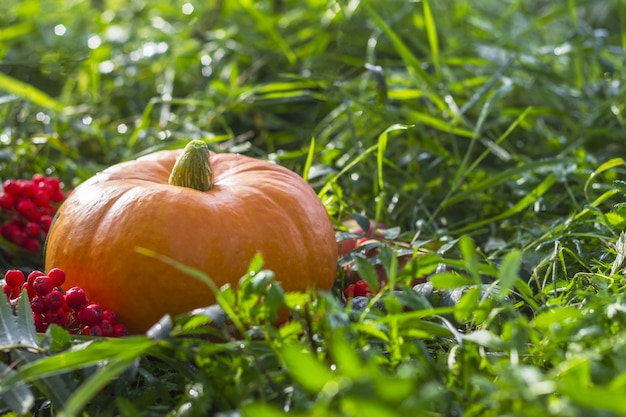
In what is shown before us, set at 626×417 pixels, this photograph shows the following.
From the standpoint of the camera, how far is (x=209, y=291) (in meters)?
0.91

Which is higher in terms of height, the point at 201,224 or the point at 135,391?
the point at 201,224

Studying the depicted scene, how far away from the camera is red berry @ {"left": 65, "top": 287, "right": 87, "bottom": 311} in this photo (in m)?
0.89

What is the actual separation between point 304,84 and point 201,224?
80cm

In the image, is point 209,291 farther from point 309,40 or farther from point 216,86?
point 309,40

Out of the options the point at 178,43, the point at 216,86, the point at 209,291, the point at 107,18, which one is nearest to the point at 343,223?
the point at 209,291

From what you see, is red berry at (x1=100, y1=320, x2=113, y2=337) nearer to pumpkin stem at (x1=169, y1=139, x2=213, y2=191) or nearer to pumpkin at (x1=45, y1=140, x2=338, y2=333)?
pumpkin at (x1=45, y1=140, x2=338, y2=333)

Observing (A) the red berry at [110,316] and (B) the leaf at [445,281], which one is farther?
(A) the red berry at [110,316]

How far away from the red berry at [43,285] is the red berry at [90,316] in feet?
0.17

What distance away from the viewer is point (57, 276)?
916 mm

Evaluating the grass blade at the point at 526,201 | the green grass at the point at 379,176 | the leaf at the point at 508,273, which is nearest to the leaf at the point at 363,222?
the green grass at the point at 379,176

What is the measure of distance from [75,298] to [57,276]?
1.9 inches

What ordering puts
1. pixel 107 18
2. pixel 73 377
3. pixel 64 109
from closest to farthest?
pixel 73 377, pixel 64 109, pixel 107 18

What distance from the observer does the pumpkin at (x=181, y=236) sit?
2.97 feet

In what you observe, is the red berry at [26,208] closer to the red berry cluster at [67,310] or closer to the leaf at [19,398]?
the red berry cluster at [67,310]
